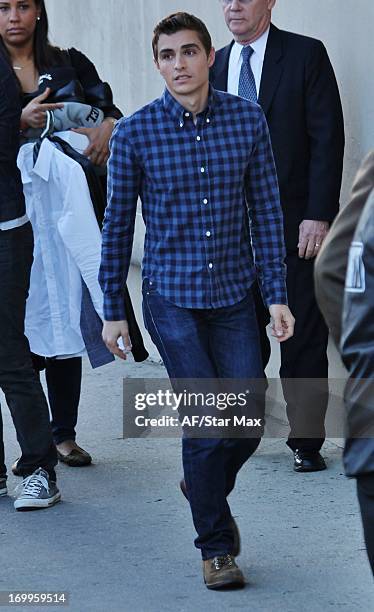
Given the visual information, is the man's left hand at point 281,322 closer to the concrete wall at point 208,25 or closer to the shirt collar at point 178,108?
the shirt collar at point 178,108

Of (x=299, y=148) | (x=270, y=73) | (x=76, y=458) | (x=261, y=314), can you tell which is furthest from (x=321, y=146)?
(x=76, y=458)

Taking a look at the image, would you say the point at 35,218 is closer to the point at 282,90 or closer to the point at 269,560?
the point at 282,90

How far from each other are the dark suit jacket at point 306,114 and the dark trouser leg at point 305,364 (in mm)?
295

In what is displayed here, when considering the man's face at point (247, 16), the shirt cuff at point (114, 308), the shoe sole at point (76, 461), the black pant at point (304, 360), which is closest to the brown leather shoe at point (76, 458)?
the shoe sole at point (76, 461)

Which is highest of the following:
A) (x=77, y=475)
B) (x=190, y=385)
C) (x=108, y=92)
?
(x=108, y=92)

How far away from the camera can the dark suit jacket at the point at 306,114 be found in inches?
233

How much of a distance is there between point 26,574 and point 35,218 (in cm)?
174

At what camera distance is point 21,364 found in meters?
5.73

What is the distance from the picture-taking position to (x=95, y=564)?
498 cm

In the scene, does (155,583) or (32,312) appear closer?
(155,583)

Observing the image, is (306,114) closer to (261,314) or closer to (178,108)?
(261,314)

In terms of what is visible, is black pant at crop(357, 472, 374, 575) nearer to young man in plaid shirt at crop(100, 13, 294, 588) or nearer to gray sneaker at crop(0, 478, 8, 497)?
young man in plaid shirt at crop(100, 13, 294, 588)

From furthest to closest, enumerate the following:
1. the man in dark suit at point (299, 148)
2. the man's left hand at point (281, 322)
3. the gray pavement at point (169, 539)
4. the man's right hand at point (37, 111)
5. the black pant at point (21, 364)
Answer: the man in dark suit at point (299, 148)
the man's right hand at point (37, 111)
the black pant at point (21, 364)
the man's left hand at point (281, 322)
the gray pavement at point (169, 539)

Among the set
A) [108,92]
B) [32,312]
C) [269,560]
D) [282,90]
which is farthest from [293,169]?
[269,560]
